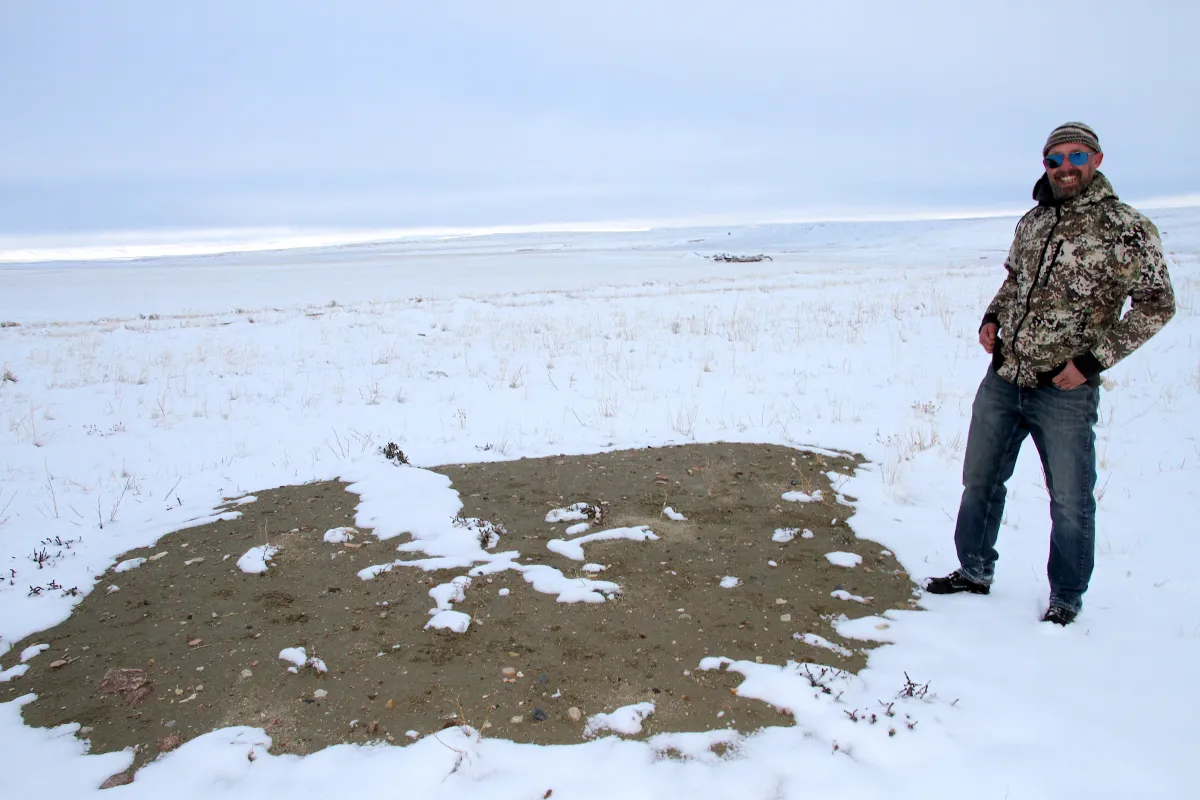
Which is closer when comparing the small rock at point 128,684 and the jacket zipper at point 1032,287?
the small rock at point 128,684

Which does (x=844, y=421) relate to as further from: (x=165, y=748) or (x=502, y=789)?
(x=165, y=748)

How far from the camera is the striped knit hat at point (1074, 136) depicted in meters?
3.50

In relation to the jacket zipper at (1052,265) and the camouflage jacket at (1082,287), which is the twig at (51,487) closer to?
the camouflage jacket at (1082,287)

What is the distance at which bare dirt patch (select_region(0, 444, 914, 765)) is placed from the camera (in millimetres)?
3312

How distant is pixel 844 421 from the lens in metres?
8.49

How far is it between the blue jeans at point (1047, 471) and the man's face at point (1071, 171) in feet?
3.33

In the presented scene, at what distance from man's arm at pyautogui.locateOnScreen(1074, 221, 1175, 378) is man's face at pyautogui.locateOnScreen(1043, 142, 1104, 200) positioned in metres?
0.34

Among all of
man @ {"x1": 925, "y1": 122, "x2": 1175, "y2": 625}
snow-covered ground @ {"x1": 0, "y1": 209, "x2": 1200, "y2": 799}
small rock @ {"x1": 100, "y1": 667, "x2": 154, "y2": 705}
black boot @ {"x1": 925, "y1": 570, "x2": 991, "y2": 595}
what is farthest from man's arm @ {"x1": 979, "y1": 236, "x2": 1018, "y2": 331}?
small rock @ {"x1": 100, "y1": 667, "x2": 154, "y2": 705}

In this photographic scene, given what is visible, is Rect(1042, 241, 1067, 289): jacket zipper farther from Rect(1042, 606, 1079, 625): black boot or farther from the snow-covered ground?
the snow-covered ground

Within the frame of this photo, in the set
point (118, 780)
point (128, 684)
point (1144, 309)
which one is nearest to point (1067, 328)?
point (1144, 309)

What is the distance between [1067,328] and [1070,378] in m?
0.30

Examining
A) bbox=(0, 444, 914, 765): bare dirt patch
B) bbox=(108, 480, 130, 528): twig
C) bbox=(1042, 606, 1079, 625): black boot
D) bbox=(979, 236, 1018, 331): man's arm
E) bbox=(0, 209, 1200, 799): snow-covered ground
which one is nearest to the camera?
bbox=(0, 209, 1200, 799): snow-covered ground

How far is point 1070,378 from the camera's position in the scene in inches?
139

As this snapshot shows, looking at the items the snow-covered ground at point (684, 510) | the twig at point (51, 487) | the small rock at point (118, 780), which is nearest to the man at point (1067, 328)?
the snow-covered ground at point (684, 510)
